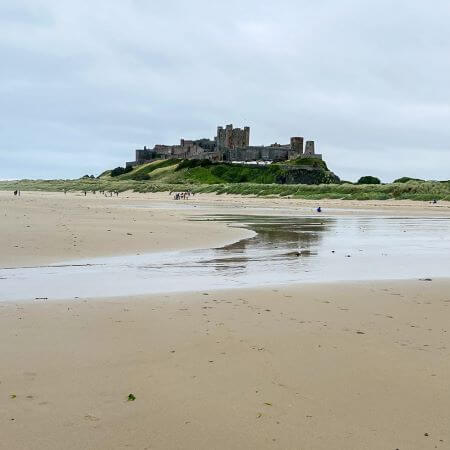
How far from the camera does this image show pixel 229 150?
146 m

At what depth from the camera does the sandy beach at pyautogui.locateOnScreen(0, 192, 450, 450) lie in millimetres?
3699

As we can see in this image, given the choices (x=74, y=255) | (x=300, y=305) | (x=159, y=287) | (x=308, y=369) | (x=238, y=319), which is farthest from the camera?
(x=74, y=255)

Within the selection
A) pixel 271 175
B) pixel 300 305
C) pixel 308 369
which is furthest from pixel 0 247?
pixel 271 175

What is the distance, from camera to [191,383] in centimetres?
458

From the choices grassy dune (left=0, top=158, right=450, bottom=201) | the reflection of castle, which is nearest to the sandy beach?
grassy dune (left=0, top=158, right=450, bottom=201)

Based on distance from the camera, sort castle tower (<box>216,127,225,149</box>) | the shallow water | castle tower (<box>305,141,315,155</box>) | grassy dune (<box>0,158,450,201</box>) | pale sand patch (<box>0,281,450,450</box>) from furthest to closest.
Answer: castle tower (<box>216,127,225,149</box>) → castle tower (<box>305,141,315,155</box>) → grassy dune (<box>0,158,450,201</box>) → the shallow water → pale sand patch (<box>0,281,450,450</box>)

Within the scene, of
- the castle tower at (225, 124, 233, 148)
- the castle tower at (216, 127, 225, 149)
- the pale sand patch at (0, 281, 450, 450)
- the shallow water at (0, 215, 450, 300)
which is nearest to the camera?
the pale sand patch at (0, 281, 450, 450)

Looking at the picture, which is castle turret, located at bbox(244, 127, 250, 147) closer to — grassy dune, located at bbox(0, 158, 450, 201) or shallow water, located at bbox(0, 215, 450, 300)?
grassy dune, located at bbox(0, 158, 450, 201)

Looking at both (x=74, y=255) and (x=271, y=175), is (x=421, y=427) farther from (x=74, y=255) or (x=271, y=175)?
(x=271, y=175)

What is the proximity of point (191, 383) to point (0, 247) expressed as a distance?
1142 centimetres

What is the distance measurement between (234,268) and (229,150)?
13530 centimetres

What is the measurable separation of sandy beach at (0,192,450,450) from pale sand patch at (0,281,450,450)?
0.5 inches

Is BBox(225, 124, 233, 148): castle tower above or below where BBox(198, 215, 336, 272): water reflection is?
above

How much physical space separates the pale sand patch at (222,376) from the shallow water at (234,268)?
1.60 m
